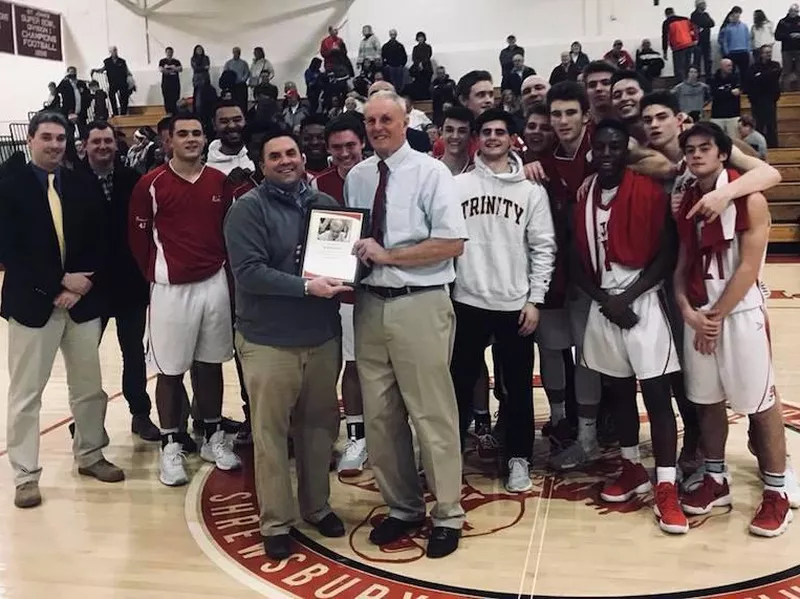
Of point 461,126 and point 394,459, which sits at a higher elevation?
point 461,126

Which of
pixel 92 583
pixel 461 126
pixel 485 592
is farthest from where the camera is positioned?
pixel 461 126

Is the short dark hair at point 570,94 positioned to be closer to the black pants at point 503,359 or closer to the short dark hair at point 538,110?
the short dark hair at point 538,110

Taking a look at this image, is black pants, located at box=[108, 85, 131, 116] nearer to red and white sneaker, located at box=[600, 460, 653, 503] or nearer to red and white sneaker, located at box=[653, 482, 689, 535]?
red and white sneaker, located at box=[600, 460, 653, 503]

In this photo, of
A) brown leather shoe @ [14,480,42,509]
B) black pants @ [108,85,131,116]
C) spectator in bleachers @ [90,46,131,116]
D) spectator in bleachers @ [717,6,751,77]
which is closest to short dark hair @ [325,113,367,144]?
brown leather shoe @ [14,480,42,509]

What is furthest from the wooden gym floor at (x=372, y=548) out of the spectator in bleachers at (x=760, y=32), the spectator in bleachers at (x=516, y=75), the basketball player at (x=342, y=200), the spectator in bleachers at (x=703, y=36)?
the spectator in bleachers at (x=760, y=32)

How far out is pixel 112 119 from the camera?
60.8ft

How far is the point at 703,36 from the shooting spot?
1488 centimetres

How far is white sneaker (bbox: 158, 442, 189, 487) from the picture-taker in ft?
13.5

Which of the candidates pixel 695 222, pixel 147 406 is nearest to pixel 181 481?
Answer: pixel 147 406

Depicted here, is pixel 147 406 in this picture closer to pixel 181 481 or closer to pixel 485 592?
pixel 181 481

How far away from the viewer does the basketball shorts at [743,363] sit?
3.28 meters

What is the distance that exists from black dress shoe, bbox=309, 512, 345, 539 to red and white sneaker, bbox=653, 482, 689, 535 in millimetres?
1359

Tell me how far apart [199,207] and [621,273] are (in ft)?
6.70

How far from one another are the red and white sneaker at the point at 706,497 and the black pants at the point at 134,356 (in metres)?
3.12
